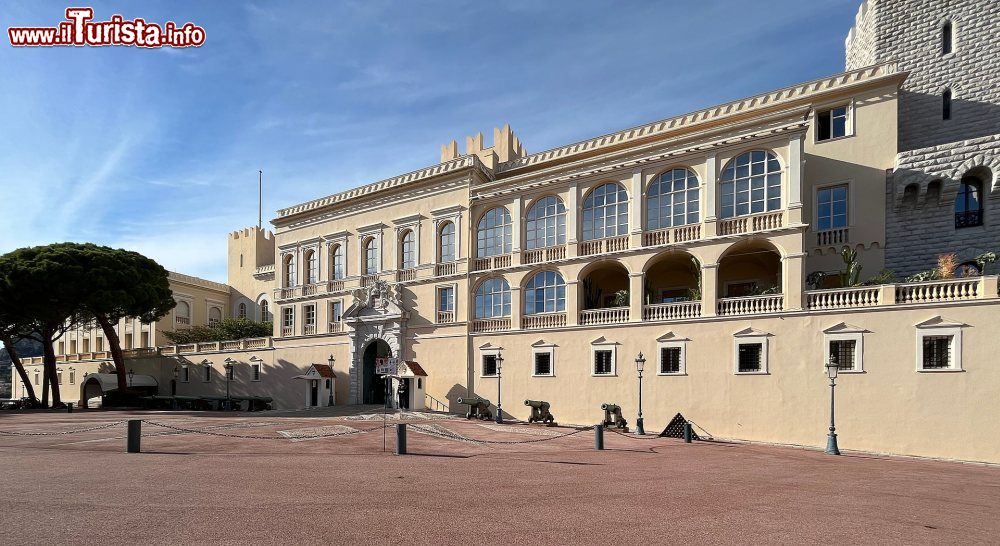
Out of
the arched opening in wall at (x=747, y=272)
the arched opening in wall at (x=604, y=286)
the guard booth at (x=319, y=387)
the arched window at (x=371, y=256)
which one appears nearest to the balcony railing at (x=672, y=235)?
the arched opening in wall at (x=747, y=272)

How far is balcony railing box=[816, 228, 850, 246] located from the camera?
22.1 m

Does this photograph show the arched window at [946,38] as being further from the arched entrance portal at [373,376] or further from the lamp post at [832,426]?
the arched entrance portal at [373,376]

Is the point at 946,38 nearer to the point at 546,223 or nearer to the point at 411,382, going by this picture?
the point at 546,223

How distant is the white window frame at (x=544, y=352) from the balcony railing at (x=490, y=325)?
2026 mm

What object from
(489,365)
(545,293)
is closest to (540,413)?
(489,365)

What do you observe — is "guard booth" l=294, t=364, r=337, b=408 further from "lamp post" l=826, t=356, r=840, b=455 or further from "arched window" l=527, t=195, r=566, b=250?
"lamp post" l=826, t=356, r=840, b=455

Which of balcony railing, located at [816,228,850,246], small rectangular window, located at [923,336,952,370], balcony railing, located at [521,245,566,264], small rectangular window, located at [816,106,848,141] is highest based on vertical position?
small rectangular window, located at [816,106,848,141]

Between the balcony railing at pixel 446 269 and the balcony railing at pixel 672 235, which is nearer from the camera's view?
the balcony railing at pixel 672 235

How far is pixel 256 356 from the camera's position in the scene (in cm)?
3781

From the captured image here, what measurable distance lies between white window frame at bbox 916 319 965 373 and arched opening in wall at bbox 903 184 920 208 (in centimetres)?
622

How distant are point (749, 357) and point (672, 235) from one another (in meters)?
5.91

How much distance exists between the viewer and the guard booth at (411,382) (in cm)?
2845

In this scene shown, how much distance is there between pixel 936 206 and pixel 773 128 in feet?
23.6

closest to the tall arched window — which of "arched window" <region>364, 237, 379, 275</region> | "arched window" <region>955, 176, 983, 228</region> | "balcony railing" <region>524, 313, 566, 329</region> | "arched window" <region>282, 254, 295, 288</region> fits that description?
"balcony railing" <region>524, 313, 566, 329</region>
